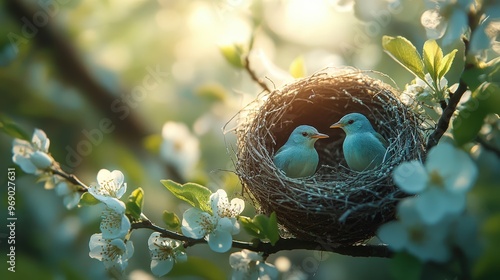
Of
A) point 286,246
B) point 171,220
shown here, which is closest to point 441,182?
point 286,246

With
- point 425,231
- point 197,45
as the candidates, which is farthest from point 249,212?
point 425,231

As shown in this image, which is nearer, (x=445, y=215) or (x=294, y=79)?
(x=445, y=215)

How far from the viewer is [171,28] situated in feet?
11.2

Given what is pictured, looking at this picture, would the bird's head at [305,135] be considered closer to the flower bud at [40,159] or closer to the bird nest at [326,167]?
the bird nest at [326,167]

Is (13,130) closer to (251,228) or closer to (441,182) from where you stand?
(251,228)

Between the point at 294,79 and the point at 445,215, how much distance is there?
107cm

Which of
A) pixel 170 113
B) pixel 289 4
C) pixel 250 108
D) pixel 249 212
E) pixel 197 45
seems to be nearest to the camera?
pixel 250 108

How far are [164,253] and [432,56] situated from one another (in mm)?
850

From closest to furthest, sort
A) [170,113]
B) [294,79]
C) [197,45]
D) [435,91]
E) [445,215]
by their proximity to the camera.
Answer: [445,215], [435,91], [294,79], [197,45], [170,113]

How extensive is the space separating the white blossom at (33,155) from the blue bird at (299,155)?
2.92 feet

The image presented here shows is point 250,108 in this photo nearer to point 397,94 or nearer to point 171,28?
point 397,94

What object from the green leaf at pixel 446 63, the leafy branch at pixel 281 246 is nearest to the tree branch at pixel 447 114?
the green leaf at pixel 446 63

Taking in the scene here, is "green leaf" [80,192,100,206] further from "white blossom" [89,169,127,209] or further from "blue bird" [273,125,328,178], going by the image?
"blue bird" [273,125,328,178]

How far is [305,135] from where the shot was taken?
2.34 metres
